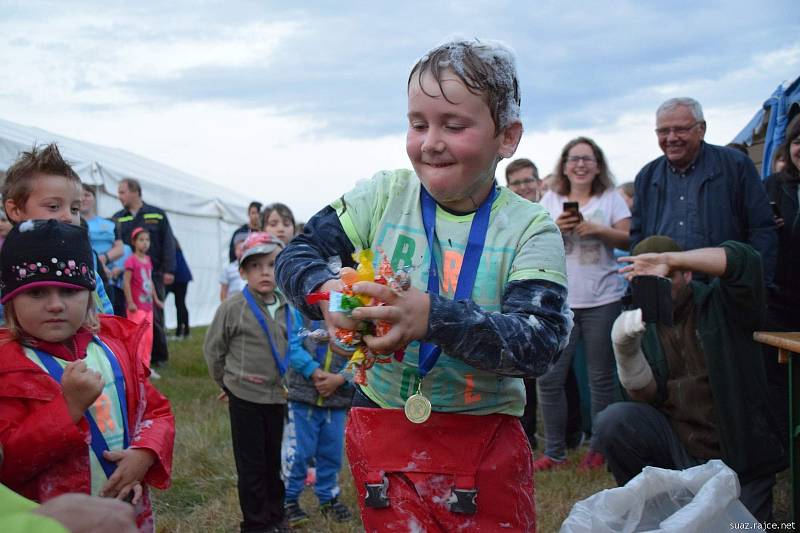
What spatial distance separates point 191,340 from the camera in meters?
12.4

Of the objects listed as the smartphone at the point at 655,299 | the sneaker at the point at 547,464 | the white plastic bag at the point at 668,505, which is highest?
the smartphone at the point at 655,299

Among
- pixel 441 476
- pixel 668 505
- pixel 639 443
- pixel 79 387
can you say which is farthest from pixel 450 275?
pixel 639 443

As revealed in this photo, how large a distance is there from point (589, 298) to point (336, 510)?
7.47 feet

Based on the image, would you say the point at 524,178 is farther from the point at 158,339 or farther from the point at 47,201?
the point at 158,339

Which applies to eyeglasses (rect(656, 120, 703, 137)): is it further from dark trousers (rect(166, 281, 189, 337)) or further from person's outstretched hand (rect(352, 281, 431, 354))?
dark trousers (rect(166, 281, 189, 337))

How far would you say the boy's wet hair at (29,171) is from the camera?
2.89 metres

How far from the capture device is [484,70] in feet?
6.35

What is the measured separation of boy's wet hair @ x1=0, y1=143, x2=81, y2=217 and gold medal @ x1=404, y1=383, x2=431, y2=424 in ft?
6.07

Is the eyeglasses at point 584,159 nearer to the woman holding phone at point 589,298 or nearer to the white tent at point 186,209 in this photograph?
the woman holding phone at point 589,298

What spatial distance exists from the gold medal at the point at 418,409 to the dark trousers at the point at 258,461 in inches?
99.5

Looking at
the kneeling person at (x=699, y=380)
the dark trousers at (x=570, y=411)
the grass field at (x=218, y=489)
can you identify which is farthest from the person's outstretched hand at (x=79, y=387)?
the dark trousers at (x=570, y=411)

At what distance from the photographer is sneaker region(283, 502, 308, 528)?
14.4 ft

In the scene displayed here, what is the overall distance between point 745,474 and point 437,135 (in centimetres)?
266

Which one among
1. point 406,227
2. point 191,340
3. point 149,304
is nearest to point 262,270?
point 406,227
